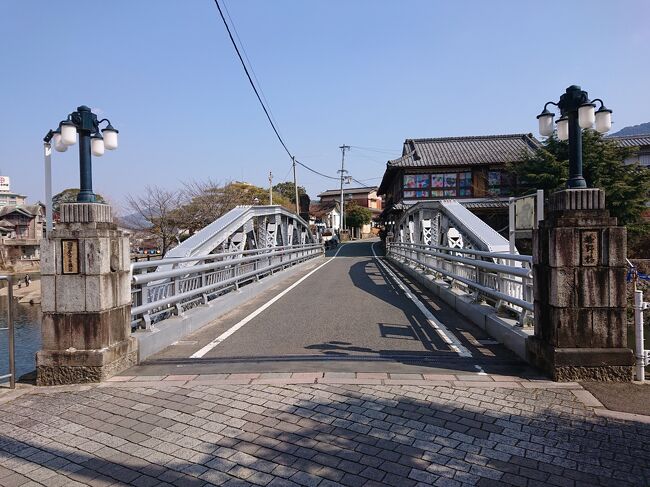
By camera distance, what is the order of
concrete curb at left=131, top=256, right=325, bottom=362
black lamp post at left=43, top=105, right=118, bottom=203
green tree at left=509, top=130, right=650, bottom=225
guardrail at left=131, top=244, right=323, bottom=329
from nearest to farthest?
1. black lamp post at left=43, top=105, right=118, bottom=203
2. concrete curb at left=131, top=256, right=325, bottom=362
3. guardrail at left=131, top=244, right=323, bottom=329
4. green tree at left=509, top=130, right=650, bottom=225

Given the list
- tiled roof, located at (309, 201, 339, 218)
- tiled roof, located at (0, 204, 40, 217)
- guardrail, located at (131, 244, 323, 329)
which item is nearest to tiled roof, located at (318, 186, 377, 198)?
tiled roof, located at (309, 201, 339, 218)

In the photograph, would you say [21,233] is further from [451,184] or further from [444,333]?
[444,333]

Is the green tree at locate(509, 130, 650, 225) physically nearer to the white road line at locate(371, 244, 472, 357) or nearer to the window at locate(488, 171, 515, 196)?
the window at locate(488, 171, 515, 196)

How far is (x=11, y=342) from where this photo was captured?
500 cm

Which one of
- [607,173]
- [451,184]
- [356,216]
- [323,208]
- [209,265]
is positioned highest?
[323,208]

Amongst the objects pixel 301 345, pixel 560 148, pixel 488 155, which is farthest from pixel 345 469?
pixel 488 155

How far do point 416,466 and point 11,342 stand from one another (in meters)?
4.25

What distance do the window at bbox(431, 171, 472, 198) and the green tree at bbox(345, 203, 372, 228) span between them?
45891 millimetres

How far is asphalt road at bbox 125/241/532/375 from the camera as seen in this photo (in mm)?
5582

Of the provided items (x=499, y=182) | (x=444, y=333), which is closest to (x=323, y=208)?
(x=499, y=182)

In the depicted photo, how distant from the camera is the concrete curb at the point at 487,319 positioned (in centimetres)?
590

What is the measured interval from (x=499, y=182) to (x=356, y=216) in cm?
4723

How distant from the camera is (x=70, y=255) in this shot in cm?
532

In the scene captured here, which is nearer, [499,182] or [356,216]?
[499,182]
